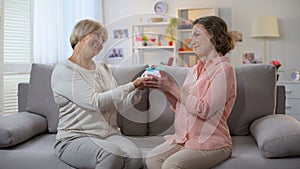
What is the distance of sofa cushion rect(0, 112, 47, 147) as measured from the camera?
6.56 ft

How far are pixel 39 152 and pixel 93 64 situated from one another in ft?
1.76

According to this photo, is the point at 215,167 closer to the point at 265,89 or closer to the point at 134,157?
the point at 134,157

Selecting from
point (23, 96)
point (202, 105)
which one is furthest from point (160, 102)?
point (23, 96)

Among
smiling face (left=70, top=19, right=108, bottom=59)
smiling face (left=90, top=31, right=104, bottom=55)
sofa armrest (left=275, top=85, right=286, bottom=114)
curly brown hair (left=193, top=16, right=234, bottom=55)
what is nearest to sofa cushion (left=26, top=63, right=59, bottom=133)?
smiling face (left=70, top=19, right=108, bottom=59)

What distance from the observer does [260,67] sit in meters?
2.35

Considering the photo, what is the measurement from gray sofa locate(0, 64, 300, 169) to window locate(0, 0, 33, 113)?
919mm

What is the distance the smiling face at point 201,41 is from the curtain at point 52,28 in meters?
2.34

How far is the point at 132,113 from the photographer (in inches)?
81.0

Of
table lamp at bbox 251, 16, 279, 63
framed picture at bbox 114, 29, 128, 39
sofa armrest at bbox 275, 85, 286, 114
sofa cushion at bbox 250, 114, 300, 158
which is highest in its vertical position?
table lamp at bbox 251, 16, 279, 63

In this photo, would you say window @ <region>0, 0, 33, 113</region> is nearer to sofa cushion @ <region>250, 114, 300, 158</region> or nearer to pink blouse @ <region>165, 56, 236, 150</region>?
pink blouse @ <region>165, 56, 236, 150</region>

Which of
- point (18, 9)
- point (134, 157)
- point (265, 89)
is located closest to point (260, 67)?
point (265, 89)

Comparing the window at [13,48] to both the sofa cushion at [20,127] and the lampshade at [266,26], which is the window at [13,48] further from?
the lampshade at [266,26]

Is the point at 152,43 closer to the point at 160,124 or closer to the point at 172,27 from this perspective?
the point at 172,27

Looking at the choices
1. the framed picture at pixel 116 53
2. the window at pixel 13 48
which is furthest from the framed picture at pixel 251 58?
the framed picture at pixel 116 53
